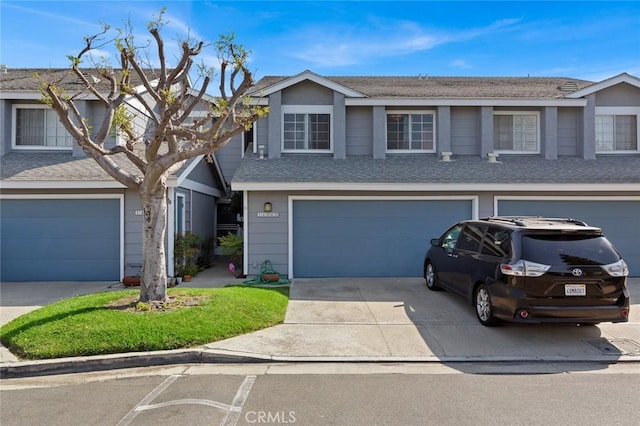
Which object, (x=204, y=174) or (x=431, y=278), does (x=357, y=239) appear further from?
(x=204, y=174)

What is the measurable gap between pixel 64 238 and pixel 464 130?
485 inches

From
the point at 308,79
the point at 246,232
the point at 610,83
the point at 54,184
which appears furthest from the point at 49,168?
the point at 610,83

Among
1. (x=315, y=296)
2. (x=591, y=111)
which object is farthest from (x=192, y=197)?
(x=591, y=111)

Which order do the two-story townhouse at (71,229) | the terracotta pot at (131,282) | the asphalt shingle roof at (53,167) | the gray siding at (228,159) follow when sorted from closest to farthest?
the terracotta pot at (131,282) < the asphalt shingle roof at (53,167) < the two-story townhouse at (71,229) < the gray siding at (228,159)

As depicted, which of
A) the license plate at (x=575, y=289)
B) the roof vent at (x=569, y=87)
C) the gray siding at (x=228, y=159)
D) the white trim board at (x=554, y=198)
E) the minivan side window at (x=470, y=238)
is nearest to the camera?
the license plate at (x=575, y=289)

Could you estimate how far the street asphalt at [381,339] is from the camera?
5441mm

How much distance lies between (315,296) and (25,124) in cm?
1085

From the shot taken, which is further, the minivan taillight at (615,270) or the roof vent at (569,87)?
the roof vent at (569,87)

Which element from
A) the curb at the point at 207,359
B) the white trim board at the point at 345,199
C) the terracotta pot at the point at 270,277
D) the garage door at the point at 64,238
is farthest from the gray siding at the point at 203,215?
the curb at the point at 207,359

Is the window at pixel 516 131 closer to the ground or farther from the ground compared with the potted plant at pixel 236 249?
farther from the ground

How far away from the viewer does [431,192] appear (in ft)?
35.8

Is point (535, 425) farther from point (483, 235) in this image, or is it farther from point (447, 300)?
point (447, 300)

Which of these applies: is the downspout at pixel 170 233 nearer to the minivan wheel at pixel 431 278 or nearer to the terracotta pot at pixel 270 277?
the terracotta pot at pixel 270 277

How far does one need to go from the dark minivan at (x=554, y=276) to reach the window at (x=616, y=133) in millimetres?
8698
